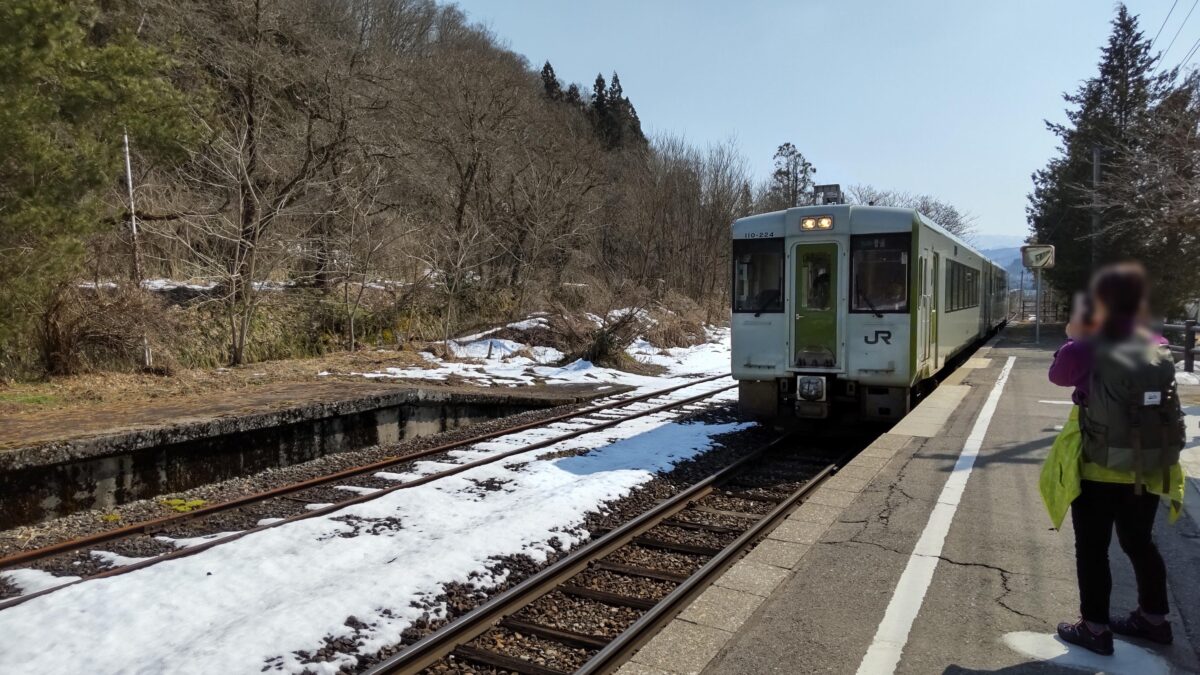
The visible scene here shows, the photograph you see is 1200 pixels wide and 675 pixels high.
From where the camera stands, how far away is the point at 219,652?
13.2 ft

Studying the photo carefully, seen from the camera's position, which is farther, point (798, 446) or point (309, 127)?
point (309, 127)

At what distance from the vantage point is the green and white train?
940 centimetres

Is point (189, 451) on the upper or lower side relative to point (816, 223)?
lower

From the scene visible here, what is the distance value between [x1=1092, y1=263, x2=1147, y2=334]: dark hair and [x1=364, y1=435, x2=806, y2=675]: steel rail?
3.60 meters

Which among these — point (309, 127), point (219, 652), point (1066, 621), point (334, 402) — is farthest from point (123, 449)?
point (309, 127)

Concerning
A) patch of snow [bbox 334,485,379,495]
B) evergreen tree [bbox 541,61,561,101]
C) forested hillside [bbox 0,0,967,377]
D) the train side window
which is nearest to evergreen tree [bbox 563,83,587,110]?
evergreen tree [bbox 541,61,561,101]

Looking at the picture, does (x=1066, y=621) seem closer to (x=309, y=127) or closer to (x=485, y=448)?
(x=485, y=448)

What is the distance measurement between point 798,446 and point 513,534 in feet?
17.9

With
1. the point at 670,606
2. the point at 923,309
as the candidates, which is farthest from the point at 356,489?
the point at 923,309

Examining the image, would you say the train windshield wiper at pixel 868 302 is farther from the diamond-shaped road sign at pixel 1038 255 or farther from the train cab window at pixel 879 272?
the diamond-shaped road sign at pixel 1038 255

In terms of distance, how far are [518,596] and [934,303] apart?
8274 millimetres

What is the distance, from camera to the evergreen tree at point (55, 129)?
891cm

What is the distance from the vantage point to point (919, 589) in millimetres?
4297

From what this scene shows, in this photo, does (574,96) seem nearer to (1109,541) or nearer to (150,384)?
(150,384)
